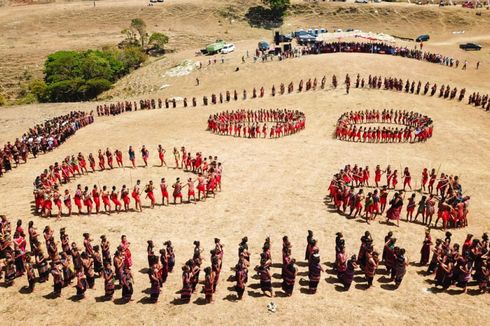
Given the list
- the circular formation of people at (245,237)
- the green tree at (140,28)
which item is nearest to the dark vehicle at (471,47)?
the circular formation of people at (245,237)

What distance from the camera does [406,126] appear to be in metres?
34.8

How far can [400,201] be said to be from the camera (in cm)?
1891

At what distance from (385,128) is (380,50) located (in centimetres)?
2809

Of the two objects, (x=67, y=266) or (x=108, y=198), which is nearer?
(x=67, y=266)

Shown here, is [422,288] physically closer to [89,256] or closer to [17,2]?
[89,256]

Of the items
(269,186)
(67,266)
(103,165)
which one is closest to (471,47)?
(269,186)

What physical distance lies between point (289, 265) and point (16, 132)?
34.1m

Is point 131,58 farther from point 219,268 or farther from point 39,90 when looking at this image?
point 219,268

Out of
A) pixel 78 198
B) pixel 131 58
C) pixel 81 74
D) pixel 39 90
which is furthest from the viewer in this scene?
pixel 131 58

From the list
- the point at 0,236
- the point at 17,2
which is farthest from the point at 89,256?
the point at 17,2

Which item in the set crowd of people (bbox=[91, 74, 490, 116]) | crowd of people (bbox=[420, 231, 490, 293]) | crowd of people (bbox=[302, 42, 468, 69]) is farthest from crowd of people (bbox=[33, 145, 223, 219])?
crowd of people (bbox=[302, 42, 468, 69])

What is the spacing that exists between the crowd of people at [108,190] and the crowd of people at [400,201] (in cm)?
692

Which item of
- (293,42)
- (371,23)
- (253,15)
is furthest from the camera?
(253,15)

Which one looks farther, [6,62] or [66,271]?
[6,62]
